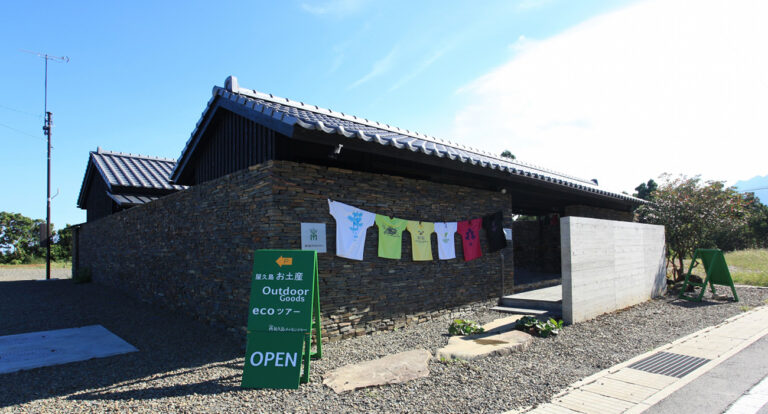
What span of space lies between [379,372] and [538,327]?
121 inches

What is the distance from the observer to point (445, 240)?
7.73 m

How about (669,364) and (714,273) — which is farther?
(714,273)

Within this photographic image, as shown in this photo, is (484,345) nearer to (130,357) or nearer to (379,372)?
(379,372)

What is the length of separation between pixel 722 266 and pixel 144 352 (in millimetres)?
12611

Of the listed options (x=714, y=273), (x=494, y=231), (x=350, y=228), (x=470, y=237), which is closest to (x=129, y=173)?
Result: (x=350, y=228)

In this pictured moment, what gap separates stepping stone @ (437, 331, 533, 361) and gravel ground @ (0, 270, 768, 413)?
153 millimetres

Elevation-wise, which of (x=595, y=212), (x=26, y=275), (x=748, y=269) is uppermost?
(x=595, y=212)

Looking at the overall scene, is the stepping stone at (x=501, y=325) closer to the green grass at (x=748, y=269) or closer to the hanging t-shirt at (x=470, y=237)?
the hanging t-shirt at (x=470, y=237)

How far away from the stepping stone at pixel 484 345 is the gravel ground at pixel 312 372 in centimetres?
15

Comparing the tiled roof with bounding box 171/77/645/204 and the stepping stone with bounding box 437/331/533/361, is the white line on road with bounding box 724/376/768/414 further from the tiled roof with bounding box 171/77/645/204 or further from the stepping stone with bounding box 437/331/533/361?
the tiled roof with bounding box 171/77/645/204

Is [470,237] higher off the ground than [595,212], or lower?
lower

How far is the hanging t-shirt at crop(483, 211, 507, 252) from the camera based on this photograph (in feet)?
28.7

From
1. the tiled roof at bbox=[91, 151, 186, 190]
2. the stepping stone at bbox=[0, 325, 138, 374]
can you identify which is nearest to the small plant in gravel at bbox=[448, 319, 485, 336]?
the stepping stone at bbox=[0, 325, 138, 374]

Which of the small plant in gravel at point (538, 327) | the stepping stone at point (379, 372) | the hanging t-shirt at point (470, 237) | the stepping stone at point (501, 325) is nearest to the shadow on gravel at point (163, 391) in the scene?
the stepping stone at point (379, 372)
